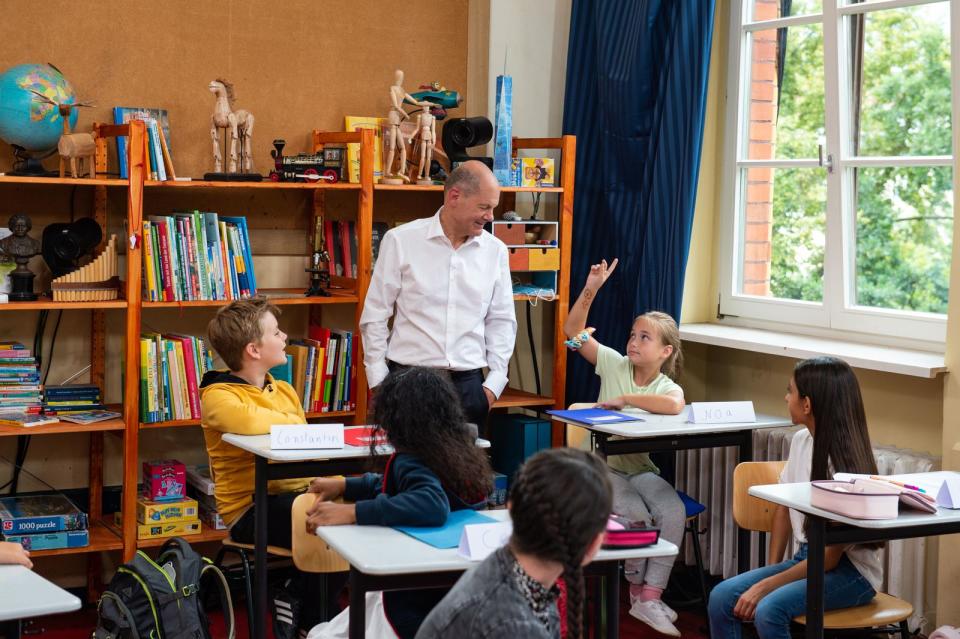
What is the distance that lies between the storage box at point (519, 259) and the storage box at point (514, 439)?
2.18 ft

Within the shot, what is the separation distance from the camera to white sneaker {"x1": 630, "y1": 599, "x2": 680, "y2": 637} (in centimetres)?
393

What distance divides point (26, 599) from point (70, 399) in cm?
200

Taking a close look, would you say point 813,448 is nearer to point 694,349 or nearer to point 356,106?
point 694,349

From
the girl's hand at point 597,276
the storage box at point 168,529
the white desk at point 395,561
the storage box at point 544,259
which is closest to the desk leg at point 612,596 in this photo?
the white desk at point 395,561

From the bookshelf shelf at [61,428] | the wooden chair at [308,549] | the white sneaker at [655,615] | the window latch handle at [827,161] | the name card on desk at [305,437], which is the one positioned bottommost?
the white sneaker at [655,615]

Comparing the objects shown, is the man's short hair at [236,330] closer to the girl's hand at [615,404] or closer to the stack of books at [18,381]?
the stack of books at [18,381]

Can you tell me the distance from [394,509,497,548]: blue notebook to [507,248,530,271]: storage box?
6.72 ft

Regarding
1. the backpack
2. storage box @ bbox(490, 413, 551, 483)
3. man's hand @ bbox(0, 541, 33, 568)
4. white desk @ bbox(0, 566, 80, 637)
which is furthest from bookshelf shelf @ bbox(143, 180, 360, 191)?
white desk @ bbox(0, 566, 80, 637)

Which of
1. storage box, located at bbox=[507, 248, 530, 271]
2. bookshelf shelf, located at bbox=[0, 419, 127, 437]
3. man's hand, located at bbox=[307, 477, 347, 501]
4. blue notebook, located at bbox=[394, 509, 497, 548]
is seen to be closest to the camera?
blue notebook, located at bbox=[394, 509, 497, 548]

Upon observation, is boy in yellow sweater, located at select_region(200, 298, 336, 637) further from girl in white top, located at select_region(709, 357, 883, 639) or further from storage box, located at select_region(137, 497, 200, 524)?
girl in white top, located at select_region(709, 357, 883, 639)

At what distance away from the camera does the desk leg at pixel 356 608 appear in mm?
2348

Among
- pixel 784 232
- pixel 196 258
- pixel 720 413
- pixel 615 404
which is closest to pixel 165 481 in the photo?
pixel 196 258

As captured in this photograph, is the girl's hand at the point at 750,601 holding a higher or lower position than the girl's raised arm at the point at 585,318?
lower

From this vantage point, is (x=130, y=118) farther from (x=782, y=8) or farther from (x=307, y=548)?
(x=782, y=8)
